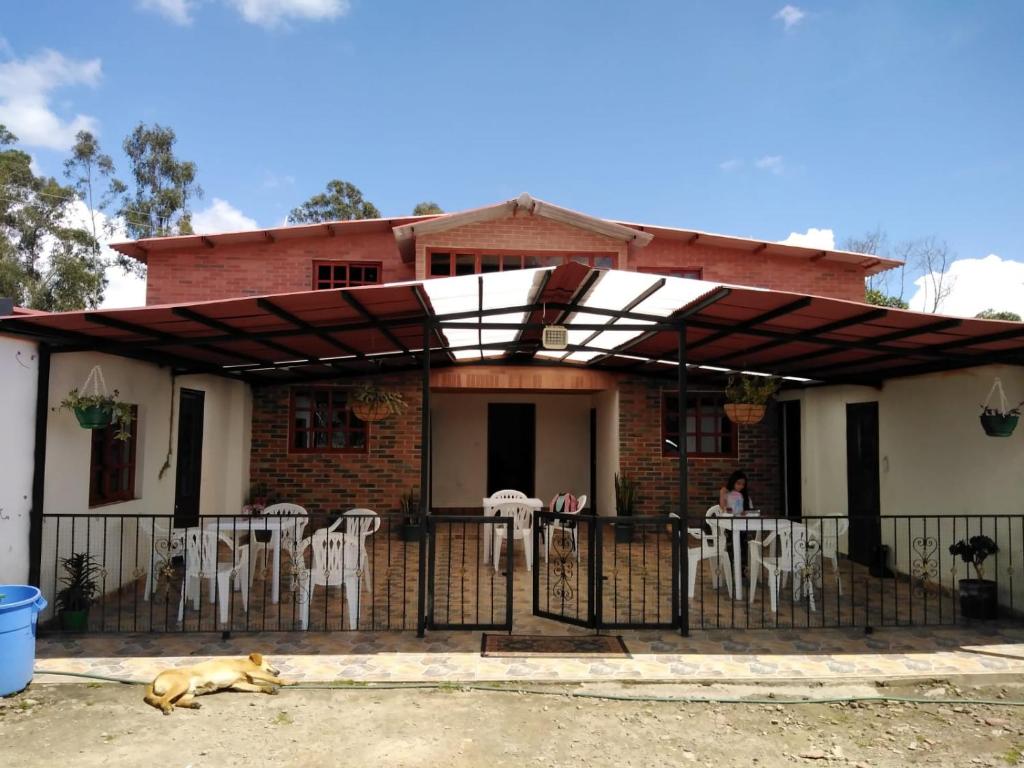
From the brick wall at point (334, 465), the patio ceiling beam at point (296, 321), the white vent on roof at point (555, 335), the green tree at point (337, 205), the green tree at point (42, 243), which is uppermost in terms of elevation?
the green tree at point (337, 205)

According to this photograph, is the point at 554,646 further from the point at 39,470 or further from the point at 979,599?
the point at 39,470

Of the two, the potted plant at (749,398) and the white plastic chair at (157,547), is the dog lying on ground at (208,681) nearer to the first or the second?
the white plastic chair at (157,547)

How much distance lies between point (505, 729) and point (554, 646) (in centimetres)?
151

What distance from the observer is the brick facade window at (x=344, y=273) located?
11562mm

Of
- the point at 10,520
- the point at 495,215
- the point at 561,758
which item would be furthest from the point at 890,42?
the point at 10,520

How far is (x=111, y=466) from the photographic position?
23.6ft

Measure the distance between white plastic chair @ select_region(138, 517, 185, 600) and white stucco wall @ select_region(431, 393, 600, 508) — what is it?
231 inches

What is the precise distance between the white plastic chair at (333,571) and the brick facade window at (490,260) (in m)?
5.34

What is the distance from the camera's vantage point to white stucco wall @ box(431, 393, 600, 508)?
13.4 metres

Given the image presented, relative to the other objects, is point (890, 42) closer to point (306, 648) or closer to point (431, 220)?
point (431, 220)

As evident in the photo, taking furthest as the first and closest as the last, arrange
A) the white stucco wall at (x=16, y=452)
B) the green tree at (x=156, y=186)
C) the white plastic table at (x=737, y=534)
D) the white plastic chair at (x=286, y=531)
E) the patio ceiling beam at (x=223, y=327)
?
the green tree at (x=156, y=186) → the white plastic table at (x=737, y=534) → the white plastic chair at (x=286, y=531) → the white stucco wall at (x=16, y=452) → the patio ceiling beam at (x=223, y=327)

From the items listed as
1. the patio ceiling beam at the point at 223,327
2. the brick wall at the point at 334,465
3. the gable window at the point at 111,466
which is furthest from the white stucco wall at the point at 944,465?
the gable window at the point at 111,466

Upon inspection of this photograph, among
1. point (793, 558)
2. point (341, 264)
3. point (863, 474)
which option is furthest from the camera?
point (341, 264)

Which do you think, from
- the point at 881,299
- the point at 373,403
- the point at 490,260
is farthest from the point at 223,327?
the point at 881,299
